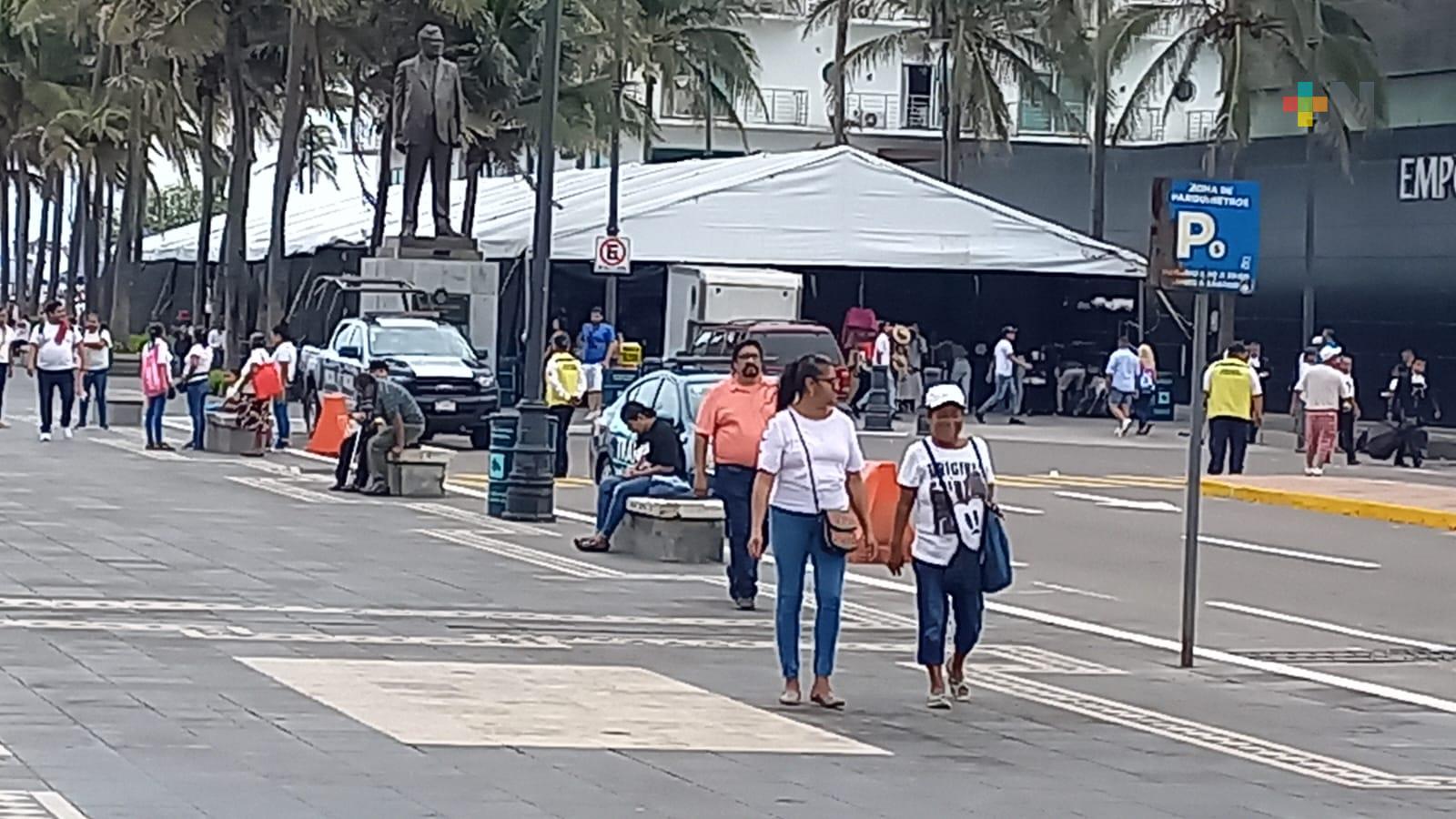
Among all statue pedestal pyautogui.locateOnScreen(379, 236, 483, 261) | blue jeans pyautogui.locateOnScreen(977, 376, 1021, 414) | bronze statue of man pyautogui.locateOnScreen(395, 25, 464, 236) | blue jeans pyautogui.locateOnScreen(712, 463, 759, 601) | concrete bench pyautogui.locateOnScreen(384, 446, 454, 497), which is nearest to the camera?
blue jeans pyautogui.locateOnScreen(712, 463, 759, 601)

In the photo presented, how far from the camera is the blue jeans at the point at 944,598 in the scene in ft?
40.1

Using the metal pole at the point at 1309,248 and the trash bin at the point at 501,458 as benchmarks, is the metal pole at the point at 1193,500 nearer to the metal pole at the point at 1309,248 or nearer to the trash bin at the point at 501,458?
the trash bin at the point at 501,458

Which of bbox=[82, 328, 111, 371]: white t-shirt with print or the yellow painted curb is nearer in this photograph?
the yellow painted curb

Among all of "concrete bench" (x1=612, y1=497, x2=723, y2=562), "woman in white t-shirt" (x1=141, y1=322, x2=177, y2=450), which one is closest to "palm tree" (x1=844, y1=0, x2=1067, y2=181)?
"woman in white t-shirt" (x1=141, y1=322, x2=177, y2=450)

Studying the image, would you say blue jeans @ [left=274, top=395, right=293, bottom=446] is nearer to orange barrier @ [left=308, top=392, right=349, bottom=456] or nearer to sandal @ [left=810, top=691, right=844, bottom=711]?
orange barrier @ [left=308, top=392, right=349, bottom=456]

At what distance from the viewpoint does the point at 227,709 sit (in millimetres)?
11172

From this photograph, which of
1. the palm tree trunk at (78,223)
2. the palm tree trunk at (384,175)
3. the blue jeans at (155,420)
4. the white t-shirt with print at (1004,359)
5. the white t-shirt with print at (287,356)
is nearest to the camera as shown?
the blue jeans at (155,420)

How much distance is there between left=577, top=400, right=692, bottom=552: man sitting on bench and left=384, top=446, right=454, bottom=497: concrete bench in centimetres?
509

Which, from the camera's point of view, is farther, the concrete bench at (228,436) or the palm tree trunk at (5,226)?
the palm tree trunk at (5,226)

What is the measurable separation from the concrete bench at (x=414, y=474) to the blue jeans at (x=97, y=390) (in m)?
10.9

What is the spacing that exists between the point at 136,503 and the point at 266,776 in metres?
13.4

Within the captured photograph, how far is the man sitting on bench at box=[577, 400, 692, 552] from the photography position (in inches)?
771

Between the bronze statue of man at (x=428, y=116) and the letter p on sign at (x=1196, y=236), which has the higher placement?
the bronze statue of man at (x=428, y=116)

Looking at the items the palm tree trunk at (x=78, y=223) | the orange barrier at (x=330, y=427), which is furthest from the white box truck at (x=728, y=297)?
the palm tree trunk at (x=78, y=223)
